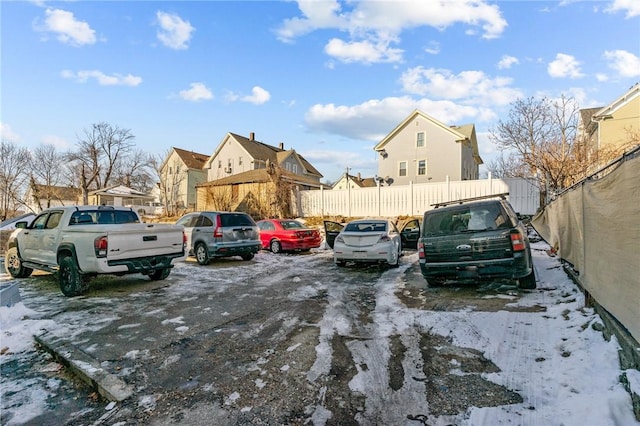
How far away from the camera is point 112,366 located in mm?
3807

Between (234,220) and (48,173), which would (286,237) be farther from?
(48,173)

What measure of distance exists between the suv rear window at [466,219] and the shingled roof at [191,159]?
4194 centimetres

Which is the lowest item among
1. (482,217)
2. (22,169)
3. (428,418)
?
(428,418)

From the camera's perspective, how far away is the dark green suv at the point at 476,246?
20.3ft

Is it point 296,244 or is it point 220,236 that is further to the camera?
point 296,244

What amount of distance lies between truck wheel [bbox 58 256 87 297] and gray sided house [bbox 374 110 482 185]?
28.3 m

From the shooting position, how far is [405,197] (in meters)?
20.7

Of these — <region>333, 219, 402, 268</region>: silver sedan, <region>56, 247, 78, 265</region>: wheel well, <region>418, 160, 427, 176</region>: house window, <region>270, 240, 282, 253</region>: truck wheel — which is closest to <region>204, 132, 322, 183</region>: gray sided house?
<region>418, 160, 427, 176</region>: house window

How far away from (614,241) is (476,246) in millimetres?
2960

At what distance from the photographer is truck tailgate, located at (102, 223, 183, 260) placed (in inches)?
265

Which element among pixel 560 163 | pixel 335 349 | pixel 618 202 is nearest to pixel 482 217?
pixel 618 202

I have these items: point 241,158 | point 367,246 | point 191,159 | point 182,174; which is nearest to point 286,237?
point 367,246

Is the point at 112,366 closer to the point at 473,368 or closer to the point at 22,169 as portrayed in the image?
the point at 473,368

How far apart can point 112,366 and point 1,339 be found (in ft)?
6.76
